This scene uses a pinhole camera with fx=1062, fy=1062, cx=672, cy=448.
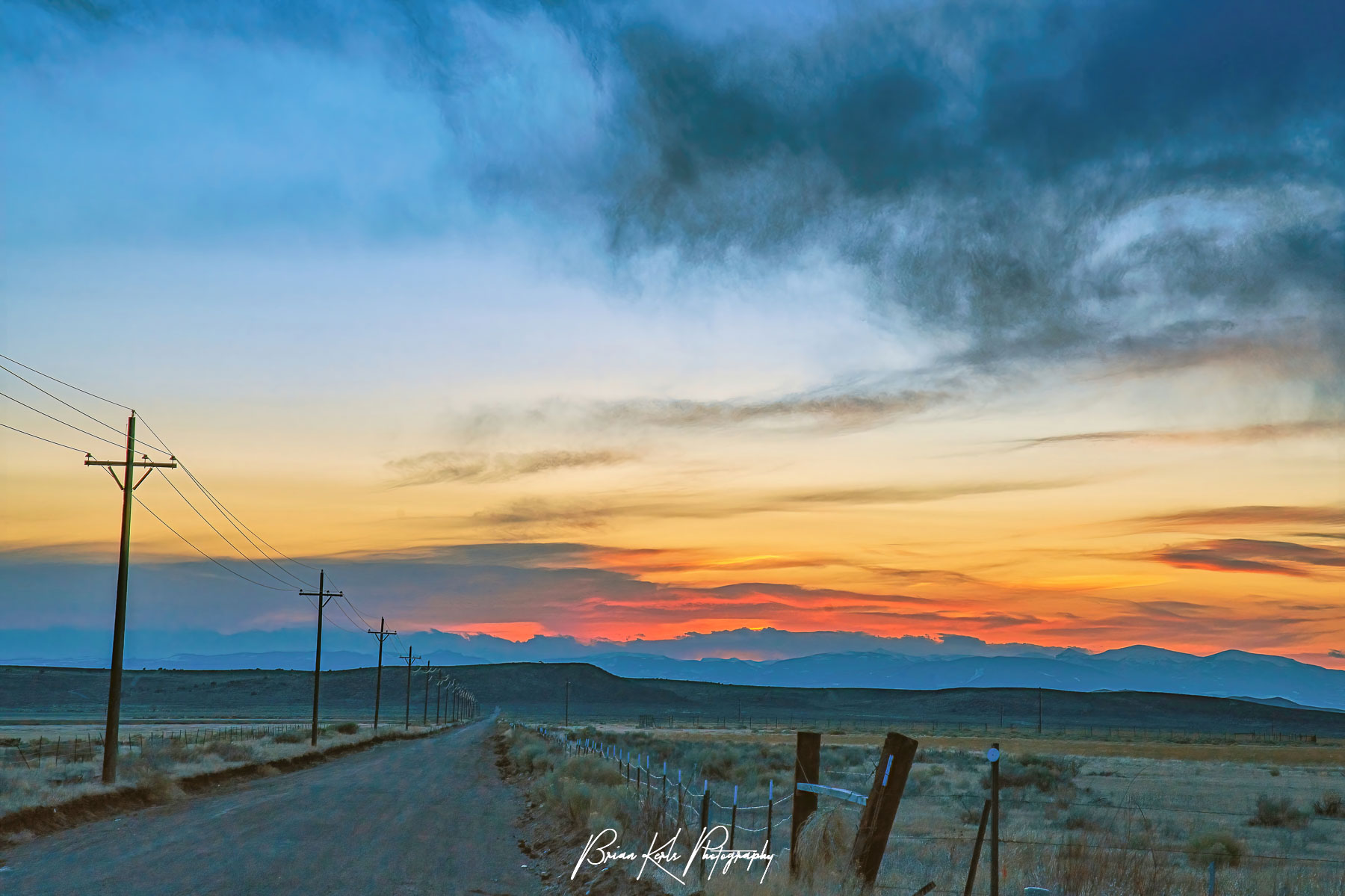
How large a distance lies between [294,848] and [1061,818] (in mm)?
20230

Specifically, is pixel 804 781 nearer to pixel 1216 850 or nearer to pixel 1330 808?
pixel 1216 850

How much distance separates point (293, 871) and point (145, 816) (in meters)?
9.48

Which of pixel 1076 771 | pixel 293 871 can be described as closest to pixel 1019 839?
pixel 293 871

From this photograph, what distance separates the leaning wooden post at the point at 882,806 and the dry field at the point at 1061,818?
1.38 ft

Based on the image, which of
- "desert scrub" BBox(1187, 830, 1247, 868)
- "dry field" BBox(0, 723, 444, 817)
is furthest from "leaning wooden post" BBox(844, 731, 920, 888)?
"dry field" BBox(0, 723, 444, 817)

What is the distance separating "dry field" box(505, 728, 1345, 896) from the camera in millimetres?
16344

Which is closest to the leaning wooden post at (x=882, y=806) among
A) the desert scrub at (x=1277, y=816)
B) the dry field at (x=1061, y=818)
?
the dry field at (x=1061, y=818)

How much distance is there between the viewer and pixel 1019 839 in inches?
906

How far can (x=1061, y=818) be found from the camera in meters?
28.7

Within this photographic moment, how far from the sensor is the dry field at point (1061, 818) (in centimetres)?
1634

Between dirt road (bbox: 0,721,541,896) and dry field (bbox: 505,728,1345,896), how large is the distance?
7.91ft

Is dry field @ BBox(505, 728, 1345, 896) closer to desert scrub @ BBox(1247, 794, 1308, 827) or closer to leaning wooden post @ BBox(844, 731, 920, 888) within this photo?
desert scrub @ BBox(1247, 794, 1308, 827)
